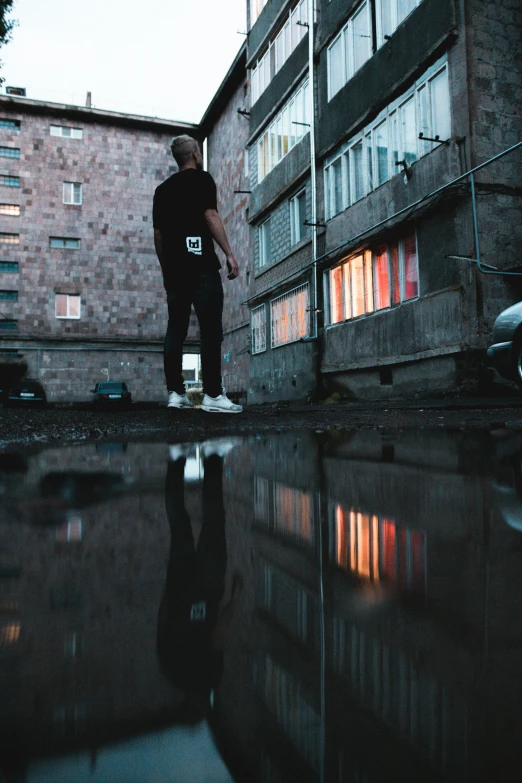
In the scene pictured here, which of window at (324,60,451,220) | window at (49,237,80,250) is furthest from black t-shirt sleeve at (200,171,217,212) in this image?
window at (49,237,80,250)

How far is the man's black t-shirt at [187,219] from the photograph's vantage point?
5.05 metres

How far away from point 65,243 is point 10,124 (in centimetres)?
559

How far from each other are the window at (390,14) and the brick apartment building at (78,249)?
54.9ft

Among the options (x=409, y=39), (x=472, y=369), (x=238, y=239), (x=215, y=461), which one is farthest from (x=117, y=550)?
(x=238, y=239)

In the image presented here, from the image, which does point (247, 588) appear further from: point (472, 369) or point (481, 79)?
point (481, 79)

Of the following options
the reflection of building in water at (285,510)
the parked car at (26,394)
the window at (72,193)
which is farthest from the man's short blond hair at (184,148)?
the window at (72,193)

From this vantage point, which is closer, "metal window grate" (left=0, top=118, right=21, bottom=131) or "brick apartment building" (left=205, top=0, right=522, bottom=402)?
"brick apartment building" (left=205, top=0, right=522, bottom=402)

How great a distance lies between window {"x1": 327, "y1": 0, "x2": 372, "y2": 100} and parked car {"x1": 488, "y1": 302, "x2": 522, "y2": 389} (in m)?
7.74

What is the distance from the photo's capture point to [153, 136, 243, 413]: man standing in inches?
197

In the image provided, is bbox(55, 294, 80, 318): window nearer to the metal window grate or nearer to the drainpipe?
the metal window grate

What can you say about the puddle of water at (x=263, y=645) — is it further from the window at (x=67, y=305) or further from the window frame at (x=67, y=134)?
the window frame at (x=67, y=134)

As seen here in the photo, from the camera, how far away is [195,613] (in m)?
0.62

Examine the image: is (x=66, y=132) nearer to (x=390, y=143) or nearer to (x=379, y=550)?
(x=390, y=143)

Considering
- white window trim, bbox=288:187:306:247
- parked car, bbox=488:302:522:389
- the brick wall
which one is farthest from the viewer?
the brick wall
